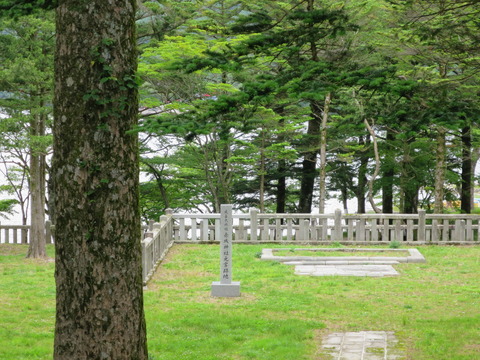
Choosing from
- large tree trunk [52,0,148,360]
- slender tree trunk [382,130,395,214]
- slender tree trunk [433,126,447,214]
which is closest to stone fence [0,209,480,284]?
slender tree trunk [433,126,447,214]

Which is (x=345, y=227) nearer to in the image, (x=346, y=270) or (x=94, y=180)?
(x=346, y=270)

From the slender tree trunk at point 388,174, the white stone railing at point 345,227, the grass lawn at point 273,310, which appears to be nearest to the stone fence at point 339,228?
the white stone railing at point 345,227

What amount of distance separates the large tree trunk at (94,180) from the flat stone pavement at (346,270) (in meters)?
9.86

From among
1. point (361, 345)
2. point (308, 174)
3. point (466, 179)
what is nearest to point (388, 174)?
point (466, 179)

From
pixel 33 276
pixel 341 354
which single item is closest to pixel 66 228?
pixel 341 354

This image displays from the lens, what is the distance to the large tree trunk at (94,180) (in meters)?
5.56

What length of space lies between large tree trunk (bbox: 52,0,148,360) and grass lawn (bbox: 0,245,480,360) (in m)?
2.82

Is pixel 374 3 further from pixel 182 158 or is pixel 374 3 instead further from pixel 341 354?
pixel 341 354

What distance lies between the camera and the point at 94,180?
5.55m

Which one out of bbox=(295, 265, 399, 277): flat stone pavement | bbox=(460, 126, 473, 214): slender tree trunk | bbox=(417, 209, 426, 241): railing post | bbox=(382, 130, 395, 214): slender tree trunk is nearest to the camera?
bbox=(295, 265, 399, 277): flat stone pavement

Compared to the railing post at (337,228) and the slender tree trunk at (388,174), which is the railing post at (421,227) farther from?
the slender tree trunk at (388,174)

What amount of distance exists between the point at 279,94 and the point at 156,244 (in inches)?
255

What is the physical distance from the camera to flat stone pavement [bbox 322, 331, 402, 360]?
8.33 meters

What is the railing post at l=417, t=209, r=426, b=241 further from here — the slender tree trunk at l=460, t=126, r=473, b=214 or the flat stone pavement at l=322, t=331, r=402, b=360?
the flat stone pavement at l=322, t=331, r=402, b=360
